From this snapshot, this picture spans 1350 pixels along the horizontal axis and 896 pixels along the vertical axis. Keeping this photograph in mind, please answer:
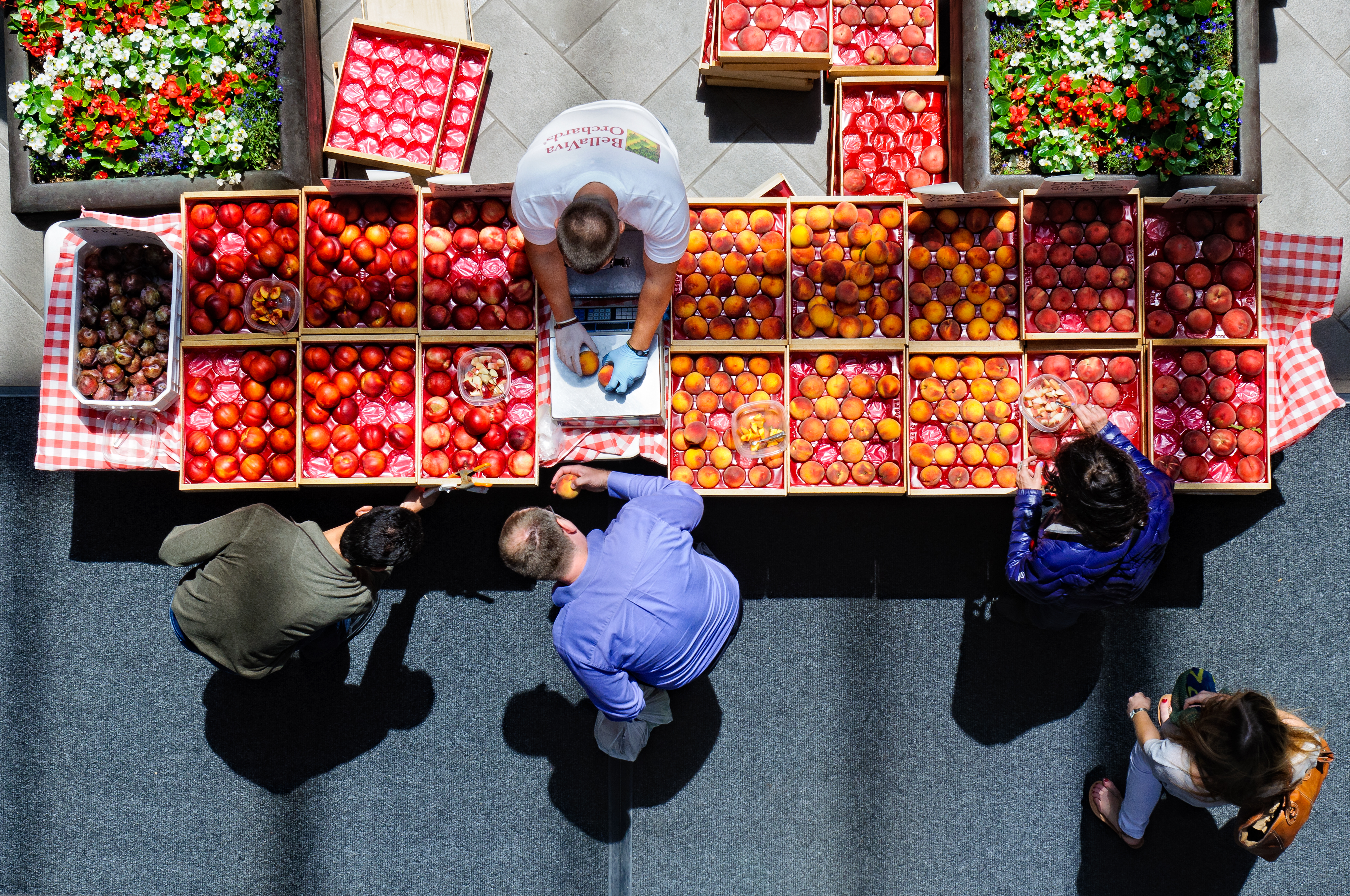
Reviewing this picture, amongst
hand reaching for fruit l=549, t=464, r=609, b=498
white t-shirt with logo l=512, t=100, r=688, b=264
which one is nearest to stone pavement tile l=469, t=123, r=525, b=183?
white t-shirt with logo l=512, t=100, r=688, b=264

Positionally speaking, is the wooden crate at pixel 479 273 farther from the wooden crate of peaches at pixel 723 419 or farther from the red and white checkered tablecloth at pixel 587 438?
the wooden crate of peaches at pixel 723 419

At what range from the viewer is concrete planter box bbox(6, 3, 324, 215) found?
4.17 meters

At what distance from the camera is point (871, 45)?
4312 mm

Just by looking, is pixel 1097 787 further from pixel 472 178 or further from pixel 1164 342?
pixel 472 178

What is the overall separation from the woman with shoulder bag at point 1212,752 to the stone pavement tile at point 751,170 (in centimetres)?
316

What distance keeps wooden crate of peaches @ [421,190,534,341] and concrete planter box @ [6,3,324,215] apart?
83 centimetres

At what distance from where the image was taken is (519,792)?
4414 mm

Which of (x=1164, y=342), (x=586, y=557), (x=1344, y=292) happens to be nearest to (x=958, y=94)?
(x=1164, y=342)

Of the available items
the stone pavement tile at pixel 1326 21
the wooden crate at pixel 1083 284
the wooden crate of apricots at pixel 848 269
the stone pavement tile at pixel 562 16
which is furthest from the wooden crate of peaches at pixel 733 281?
the stone pavement tile at pixel 1326 21

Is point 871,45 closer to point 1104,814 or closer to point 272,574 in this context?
point 272,574

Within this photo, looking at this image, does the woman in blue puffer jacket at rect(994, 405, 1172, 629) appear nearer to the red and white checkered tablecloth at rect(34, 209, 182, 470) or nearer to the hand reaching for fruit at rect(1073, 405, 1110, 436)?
the hand reaching for fruit at rect(1073, 405, 1110, 436)

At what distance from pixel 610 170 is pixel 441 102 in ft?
5.58

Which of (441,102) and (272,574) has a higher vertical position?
(441,102)

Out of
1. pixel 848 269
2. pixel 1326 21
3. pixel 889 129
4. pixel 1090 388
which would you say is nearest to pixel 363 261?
pixel 848 269
